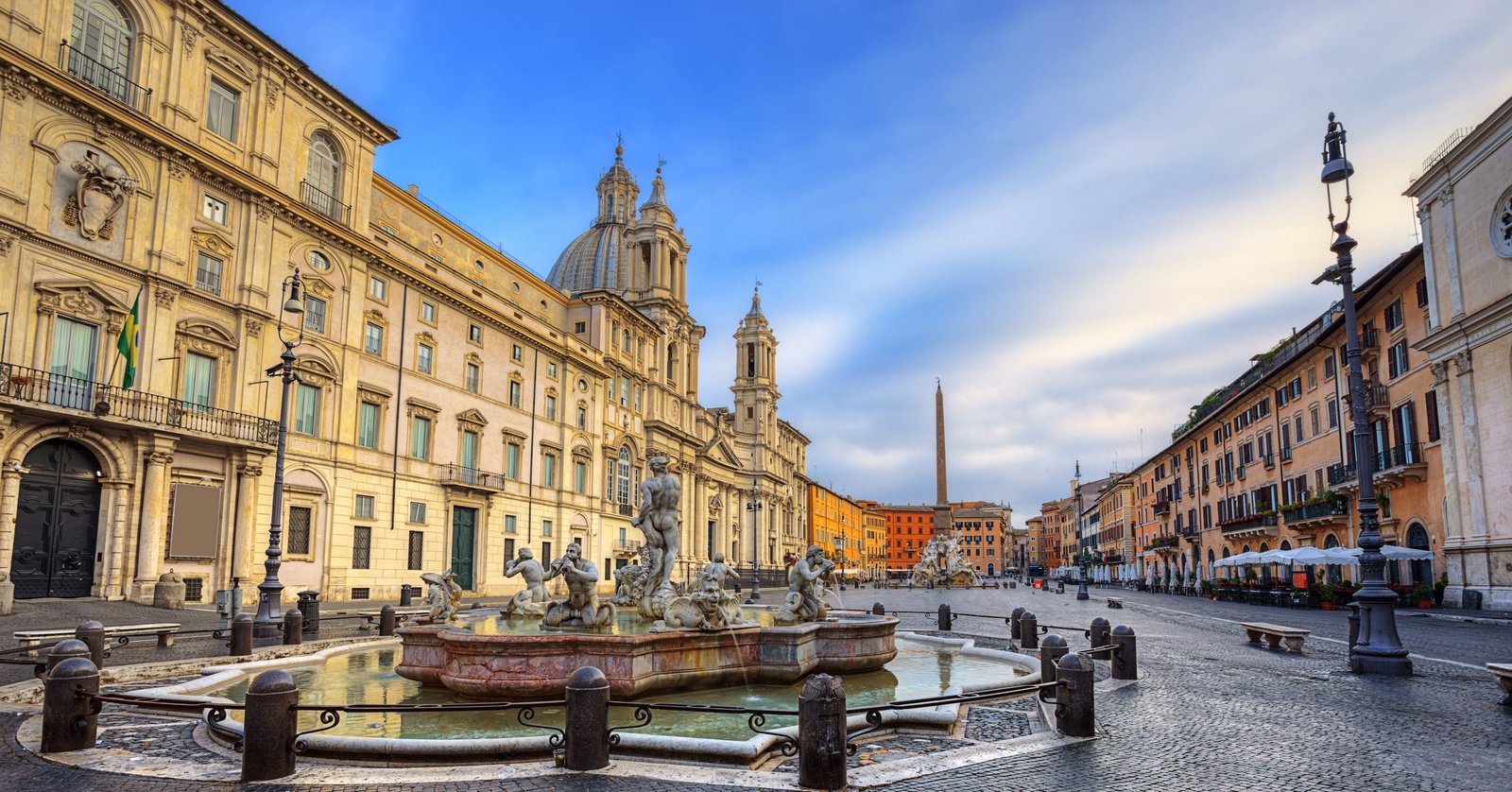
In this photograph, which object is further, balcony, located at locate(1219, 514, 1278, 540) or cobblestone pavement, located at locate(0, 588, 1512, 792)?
balcony, located at locate(1219, 514, 1278, 540)

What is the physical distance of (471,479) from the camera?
128ft

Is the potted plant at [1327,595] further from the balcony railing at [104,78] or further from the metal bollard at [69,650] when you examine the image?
the balcony railing at [104,78]

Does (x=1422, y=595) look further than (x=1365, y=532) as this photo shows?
Yes

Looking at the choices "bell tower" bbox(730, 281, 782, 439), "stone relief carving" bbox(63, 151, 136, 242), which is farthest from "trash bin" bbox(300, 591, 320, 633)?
"bell tower" bbox(730, 281, 782, 439)

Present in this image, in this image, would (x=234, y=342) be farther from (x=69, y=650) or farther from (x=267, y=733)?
(x=267, y=733)

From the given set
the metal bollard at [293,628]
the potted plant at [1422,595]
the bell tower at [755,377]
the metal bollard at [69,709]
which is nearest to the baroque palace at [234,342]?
the metal bollard at [293,628]

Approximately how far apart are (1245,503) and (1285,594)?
16.3m

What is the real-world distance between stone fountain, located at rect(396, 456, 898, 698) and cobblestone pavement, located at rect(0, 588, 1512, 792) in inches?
119

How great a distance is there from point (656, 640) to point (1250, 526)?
47.2 metres

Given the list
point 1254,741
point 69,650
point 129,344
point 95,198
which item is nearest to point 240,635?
point 69,650

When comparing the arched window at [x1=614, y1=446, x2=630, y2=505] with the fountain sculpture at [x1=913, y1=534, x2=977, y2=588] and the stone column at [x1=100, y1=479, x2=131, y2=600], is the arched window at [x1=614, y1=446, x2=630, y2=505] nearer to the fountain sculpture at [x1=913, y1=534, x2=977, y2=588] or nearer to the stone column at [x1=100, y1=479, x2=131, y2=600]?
the fountain sculpture at [x1=913, y1=534, x2=977, y2=588]

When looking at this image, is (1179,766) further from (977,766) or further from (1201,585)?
(1201,585)

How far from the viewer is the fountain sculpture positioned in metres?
66.6

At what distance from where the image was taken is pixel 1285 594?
36094 mm
